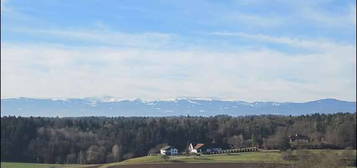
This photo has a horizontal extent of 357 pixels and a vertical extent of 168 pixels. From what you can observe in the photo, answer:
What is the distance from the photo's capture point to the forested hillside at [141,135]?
281 feet

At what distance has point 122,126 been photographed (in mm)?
104875

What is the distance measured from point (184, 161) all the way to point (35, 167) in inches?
710

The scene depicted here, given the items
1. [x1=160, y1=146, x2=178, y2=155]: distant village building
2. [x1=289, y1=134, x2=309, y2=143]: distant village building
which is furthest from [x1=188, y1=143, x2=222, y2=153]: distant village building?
[x1=289, y1=134, x2=309, y2=143]: distant village building

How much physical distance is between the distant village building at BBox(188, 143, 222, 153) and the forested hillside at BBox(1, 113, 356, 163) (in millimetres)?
2312

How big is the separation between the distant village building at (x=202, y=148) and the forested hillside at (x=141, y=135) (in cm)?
231

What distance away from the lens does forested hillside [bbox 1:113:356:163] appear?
281 ft

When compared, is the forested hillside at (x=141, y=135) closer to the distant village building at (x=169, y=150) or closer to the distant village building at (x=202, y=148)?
the distant village building at (x=202, y=148)

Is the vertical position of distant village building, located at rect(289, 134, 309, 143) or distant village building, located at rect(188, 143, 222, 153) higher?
distant village building, located at rect(289, 134, 309, 143)

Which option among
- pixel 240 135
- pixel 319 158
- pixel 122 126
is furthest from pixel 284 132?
pixel 319 158

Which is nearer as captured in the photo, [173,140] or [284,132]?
[284,132]

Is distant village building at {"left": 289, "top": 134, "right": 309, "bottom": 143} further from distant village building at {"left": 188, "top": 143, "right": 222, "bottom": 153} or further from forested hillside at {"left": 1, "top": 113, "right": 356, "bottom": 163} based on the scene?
distant village building at {"left": 188, "top": 143, "right": 222, "bottom": 153}

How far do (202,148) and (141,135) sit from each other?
1174 cm

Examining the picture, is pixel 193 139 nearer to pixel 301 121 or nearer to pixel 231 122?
pixel 231 122

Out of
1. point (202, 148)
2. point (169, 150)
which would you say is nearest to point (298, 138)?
point (202, 148)
